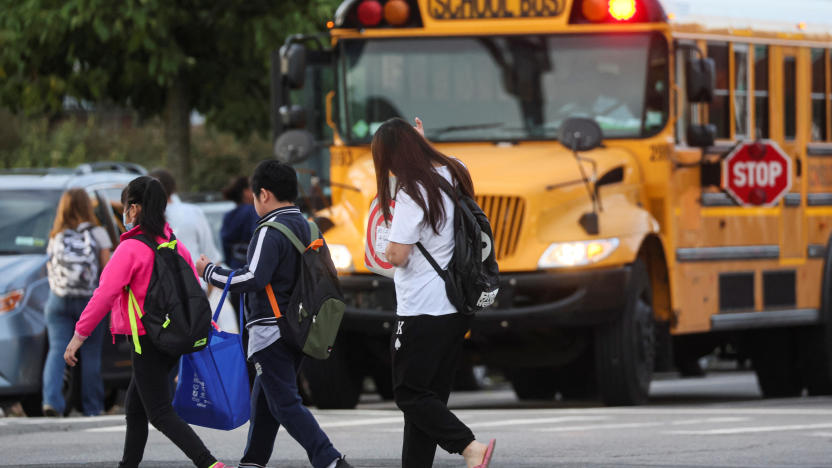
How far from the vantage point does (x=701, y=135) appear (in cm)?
1146

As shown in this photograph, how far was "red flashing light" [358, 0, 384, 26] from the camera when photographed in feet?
38.3

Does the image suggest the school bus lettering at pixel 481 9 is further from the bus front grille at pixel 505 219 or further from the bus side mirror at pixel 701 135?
the bus front grille at pixel 505 219

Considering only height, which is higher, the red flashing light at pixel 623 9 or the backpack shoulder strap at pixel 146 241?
the red flashing light at pixel 623 9

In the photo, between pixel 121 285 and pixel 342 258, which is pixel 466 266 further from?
pixel 342 258

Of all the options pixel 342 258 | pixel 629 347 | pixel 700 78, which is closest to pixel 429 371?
pixel 342 258

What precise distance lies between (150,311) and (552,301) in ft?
13.4

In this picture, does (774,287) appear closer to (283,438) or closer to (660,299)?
(660,299)

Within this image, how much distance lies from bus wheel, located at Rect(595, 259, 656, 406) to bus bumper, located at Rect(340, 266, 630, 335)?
6.1 inches

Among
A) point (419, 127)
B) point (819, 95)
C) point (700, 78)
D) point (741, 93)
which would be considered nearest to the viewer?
point (419, 127)

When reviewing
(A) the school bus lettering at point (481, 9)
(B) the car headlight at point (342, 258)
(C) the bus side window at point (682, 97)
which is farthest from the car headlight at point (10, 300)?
(C) the bus side window at point (682, 97)

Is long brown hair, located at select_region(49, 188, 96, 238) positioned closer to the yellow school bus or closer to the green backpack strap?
the yellow school bus

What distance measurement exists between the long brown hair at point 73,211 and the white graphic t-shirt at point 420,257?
4.87 meters

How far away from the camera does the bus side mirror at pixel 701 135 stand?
37.6ft

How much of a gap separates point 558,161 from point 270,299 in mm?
4521
